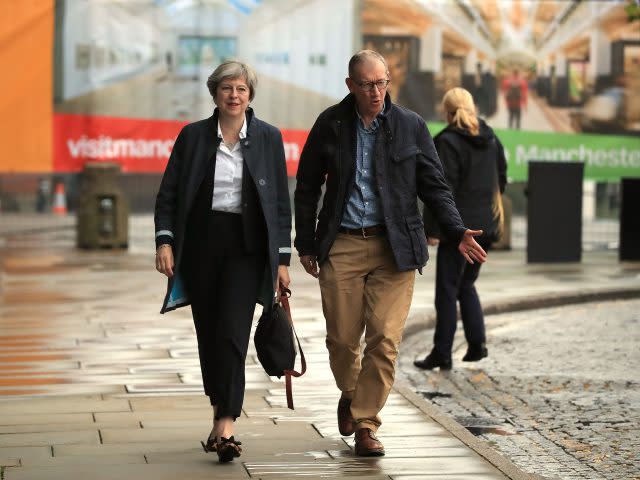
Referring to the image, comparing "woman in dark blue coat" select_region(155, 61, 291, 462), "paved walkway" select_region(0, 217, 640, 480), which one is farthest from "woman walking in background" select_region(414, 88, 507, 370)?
"woman in dark blue coat" select_region(155, 61, 291, 462)

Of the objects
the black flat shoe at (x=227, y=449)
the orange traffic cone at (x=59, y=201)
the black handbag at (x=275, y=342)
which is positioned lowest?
the black flat shoe at (x=227, y=449)

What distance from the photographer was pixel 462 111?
30.5ft

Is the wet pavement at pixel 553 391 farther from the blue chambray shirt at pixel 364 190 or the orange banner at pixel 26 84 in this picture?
the orange banner at pixel 26 84

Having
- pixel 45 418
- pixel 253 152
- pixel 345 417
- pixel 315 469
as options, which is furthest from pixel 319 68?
pixel 315 469

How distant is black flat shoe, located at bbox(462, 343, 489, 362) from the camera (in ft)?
31.6

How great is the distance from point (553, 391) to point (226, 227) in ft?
10.1

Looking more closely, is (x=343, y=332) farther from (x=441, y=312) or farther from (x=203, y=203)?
(x=441, y=312)

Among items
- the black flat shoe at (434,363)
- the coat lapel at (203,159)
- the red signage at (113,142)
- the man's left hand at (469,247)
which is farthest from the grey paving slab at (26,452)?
the red signage at (113,142)

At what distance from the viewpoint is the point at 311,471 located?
6.02 metres

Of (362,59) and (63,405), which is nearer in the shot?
(362,59)

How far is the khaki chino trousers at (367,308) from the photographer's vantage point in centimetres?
646

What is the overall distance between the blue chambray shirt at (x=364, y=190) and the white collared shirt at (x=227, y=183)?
489mm

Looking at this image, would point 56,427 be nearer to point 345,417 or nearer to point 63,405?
point 63,405

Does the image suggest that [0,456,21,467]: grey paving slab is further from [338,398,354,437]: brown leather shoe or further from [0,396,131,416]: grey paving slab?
[338,398,354,437]: brown leather shoe
